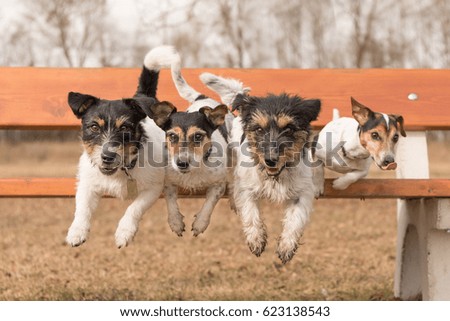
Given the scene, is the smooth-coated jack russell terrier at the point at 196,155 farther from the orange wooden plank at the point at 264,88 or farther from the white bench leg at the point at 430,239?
the white bench leg at the point at 430,239

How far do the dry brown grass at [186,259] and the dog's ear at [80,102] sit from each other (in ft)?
7.33

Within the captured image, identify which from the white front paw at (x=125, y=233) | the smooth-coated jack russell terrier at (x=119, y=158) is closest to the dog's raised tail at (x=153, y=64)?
the smooth-coated jack russell terrier at (x=119, y=158)

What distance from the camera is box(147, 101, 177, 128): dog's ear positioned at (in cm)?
311

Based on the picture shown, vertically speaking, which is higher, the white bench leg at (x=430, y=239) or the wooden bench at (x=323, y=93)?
the wooden bench at (x=323, y=93)

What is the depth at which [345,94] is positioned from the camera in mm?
4684

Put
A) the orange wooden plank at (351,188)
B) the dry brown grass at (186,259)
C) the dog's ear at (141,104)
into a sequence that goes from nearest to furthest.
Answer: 1. the dog's ear at (141,104)
2. the orange wooden plank at (351,188)
3. the dry brown grass at (186,259)

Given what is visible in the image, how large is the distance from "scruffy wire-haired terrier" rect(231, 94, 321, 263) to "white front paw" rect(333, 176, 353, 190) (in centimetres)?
27

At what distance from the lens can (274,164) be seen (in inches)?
119

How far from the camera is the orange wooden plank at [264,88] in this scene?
4.54 metres

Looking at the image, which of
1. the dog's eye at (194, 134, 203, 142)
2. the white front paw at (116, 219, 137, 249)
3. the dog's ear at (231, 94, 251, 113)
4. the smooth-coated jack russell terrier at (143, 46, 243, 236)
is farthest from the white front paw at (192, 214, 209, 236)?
the dog's ear at (231, 94, 251, 113)

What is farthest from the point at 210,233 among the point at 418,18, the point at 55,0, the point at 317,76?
the point at 418,18

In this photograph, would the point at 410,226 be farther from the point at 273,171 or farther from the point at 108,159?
the point at 108,159

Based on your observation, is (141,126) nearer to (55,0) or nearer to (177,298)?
(177,298)

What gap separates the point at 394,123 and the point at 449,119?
137 centimetres
